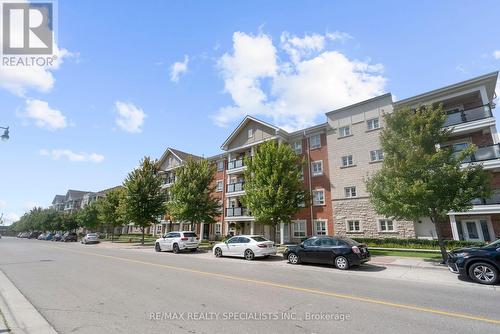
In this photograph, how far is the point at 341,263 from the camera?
42.2 feet

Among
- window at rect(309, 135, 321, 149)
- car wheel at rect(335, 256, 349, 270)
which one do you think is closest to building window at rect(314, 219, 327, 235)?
window at rect(309, 135, 321, 149)

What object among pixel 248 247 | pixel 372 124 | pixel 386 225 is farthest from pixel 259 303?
pixel 372 124

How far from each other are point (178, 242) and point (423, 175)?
1796cm

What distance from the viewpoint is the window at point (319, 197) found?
25891 mm

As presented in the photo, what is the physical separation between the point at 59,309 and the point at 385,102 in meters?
25.6

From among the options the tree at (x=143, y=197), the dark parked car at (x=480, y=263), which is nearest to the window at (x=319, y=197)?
the dark parked car at (x=480, y=263)

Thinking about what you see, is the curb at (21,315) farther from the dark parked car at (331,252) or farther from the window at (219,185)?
the window at (219,185)

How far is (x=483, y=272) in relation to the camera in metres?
9.48

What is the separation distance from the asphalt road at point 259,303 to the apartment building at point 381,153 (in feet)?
→ 33.2

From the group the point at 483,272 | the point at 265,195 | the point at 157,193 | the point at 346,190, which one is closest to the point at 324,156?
the point at 346,190

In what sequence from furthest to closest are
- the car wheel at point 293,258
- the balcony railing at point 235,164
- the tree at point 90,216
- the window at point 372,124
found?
1. the tree at point 90,216
2. the balcony railing at point 235,164
3. the window at point 372,124
4. the car wheel at point 293,258

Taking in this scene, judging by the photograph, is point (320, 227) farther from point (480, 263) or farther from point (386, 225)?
point (480, 263)

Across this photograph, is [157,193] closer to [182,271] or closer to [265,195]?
[265,195]

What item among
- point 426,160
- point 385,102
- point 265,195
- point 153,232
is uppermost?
point 385,102
